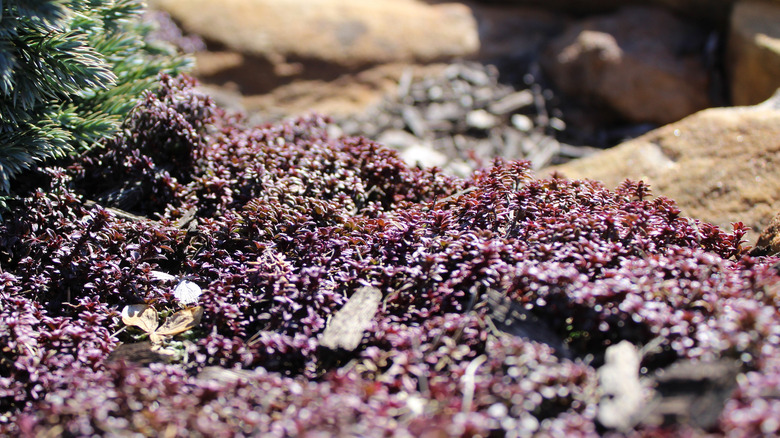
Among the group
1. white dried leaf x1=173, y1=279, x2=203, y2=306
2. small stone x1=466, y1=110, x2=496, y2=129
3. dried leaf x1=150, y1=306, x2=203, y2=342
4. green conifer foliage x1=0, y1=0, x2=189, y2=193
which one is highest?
green conifer foliage x1=0, y1=0, x2=189, y2=193

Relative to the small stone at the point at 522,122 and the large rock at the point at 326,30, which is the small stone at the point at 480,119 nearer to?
the small stone at the point at 522,122

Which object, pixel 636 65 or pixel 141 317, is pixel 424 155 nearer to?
pixel 636 65

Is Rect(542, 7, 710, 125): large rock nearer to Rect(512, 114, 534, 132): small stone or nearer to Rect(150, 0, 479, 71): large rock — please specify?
Rect(512, 114, 534, 132): small stone

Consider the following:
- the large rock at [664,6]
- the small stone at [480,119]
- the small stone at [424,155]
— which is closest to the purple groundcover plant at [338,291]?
the small stone at [424,155]

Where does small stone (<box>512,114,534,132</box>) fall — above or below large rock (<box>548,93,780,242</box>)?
below

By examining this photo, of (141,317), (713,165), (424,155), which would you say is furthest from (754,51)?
(141,317)

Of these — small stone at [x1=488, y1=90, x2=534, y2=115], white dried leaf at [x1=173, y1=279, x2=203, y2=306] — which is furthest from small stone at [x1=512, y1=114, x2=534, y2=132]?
white dried leaf at [x1=173, y1=279, x2=203, y2=306]

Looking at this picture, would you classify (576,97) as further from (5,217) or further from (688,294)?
(5,217)
